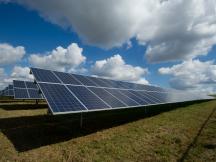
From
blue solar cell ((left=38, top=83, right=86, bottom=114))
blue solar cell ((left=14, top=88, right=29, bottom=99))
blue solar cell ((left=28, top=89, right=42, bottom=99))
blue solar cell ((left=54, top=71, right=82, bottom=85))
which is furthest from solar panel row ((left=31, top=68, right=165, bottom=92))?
blue solar cell ((left=14, top=88, right=29, bottom=99))

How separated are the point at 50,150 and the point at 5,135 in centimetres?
384

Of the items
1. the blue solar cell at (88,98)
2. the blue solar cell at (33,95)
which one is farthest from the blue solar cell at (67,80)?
the blue solar cell at (33,95)

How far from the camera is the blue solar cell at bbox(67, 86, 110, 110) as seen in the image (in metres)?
11.0

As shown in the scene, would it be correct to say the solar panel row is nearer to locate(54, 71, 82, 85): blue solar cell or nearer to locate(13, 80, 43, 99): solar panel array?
locate(54, 71, 82, 85): blue solar cell

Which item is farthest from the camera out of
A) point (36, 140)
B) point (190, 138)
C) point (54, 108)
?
point (190, 138)

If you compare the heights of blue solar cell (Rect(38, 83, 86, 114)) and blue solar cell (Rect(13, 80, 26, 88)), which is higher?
blue solar cell (Rect(13, 80, 26, 88))

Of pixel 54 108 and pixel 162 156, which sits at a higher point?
pixel 54 108

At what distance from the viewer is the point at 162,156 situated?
305 inches

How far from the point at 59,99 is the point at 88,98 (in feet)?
7.57

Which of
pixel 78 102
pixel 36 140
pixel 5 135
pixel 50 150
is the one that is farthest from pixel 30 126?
pixel 50 150

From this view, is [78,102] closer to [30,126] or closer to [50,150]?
[50,150]

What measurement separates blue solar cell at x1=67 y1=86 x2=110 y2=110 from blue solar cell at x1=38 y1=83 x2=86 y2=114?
0.47m

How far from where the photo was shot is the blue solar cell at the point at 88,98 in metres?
11.0

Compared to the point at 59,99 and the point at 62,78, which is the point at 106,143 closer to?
the point at 59,99
